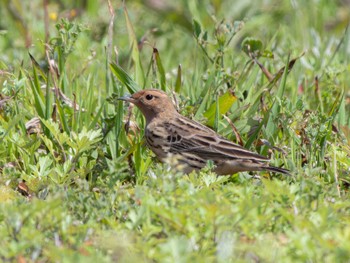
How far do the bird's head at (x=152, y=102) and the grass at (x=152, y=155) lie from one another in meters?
0.12

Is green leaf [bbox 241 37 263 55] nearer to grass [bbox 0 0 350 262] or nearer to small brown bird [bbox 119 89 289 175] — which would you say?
grass [bbox 0 0 350 262]

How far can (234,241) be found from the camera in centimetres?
408

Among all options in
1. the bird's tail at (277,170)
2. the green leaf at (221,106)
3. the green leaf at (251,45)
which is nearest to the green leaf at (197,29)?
the green leaf at (251,45)

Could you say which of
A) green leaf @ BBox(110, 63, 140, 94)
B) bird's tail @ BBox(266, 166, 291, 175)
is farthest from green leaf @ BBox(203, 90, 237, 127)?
bird's tail @ BBox(266, 166, 291, 175)

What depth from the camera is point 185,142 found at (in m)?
6.63

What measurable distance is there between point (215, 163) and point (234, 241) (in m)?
2.32

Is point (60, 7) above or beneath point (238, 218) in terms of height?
beneath

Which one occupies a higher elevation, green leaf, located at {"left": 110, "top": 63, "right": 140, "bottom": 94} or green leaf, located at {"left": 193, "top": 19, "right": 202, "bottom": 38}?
green leaf, located at {"left": 193, "top": 19, "right": 202, "bottom": 38}

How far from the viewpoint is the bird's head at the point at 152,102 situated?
664cm

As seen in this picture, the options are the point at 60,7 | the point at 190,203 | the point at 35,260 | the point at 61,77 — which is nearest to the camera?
the point at 35,260

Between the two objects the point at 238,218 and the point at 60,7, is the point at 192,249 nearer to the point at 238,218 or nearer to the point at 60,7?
the point at 238,218

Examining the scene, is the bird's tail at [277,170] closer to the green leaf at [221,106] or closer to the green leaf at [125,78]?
the green leaf at [221,106]

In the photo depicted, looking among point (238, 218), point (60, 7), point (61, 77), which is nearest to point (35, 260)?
point (238, 218)

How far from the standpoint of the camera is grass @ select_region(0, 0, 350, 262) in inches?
162
